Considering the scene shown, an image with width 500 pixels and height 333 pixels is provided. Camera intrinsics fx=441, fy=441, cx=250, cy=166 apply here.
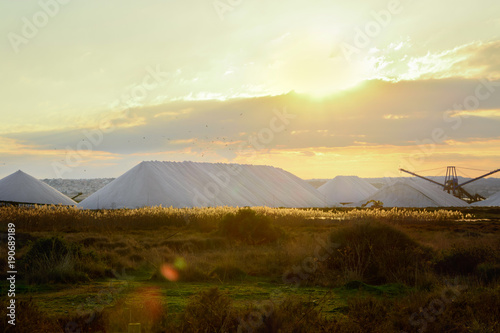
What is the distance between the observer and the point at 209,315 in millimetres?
6484

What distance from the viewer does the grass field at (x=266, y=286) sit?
21.9ft

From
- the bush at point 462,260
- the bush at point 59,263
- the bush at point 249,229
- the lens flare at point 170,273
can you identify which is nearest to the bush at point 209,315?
the lens flare at point 170,273

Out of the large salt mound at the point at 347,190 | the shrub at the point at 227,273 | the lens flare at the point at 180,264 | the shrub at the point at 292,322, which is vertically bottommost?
the shrub at the point at 227,273

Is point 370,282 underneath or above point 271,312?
underneath

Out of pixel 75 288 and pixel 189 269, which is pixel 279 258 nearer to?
pixel 189 269

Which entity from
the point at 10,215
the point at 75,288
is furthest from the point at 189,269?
the point at 10,215

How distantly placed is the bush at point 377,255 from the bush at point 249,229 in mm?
9261

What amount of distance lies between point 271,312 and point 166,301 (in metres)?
3.41

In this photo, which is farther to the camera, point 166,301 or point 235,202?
point 235,202

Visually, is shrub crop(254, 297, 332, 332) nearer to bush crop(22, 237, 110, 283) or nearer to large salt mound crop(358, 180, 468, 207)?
bush crop(22, 237, 110, 283)

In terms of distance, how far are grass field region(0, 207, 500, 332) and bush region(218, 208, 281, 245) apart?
821 millimetres

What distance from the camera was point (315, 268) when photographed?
12664 mm

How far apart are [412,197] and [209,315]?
8703cm

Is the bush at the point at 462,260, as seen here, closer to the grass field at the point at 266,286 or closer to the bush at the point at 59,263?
the grass field at the point at 266,286
